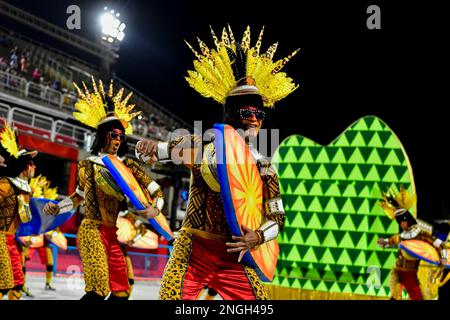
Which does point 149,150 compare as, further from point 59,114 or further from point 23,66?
point 23,66

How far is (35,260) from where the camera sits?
11.0 meters

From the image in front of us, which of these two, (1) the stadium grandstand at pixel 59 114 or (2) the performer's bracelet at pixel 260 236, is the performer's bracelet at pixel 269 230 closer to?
(2) the performer's bracelet at pixel 260 236

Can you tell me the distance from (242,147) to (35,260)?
31.3ft

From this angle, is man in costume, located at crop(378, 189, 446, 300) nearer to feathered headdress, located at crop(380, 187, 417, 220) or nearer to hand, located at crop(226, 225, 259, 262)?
feathered headdress, located at crop(380, 187, 417, 220)

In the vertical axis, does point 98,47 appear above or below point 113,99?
above

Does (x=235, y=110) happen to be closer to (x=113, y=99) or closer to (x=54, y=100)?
(x=113, y=99)

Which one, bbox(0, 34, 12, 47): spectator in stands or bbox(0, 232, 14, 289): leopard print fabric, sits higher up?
bbox(0, 34, 12, 47): spectator in stands

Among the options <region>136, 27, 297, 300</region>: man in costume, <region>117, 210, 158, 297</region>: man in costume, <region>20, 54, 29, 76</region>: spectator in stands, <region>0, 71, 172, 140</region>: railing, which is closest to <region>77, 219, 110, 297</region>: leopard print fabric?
<region>136, 27, 297, 300</region>: man in costume

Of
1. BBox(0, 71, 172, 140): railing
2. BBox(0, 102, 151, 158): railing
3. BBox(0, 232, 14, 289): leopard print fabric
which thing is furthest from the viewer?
BBox(0, 71, 172, 140): railing

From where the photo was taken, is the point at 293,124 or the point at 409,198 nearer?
the point at 409,198

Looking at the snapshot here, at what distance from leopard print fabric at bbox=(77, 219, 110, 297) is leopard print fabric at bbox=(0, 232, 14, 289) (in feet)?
2.99

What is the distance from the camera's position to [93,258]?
434cm

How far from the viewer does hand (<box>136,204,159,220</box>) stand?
4082 millimetres
